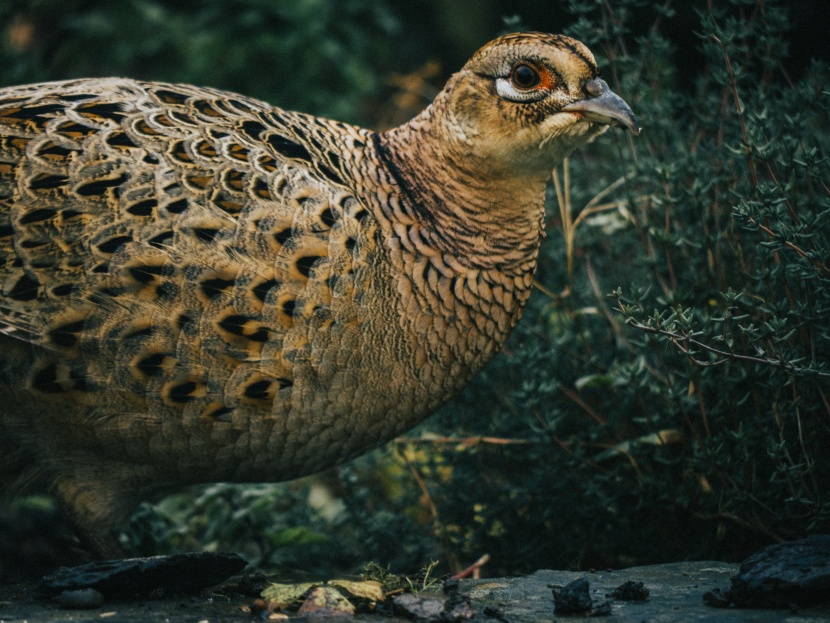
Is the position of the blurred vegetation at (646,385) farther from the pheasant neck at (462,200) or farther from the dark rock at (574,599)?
the dark rock at (574,599)

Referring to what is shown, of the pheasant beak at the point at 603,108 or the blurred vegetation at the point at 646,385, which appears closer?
the pheasant beak at the point at 603,108

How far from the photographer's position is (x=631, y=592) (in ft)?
10.3

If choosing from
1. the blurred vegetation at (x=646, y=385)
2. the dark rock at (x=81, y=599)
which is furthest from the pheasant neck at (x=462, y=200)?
the dark rock at (x=81, y=599)

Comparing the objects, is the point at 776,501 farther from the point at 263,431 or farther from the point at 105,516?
the point at 105,516

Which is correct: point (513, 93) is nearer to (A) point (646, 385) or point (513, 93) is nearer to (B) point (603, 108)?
(B) point (603, 108)

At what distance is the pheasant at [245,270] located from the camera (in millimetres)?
3371

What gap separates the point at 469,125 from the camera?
3658mm

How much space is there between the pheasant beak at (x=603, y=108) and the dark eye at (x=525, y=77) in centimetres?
15

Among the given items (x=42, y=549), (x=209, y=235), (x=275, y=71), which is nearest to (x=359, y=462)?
(x=42, y=549)

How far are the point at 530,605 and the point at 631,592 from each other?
12.8 inches

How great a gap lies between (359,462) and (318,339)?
2.00 metres

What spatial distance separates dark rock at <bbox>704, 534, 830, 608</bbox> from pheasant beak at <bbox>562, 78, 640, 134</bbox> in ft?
4.83

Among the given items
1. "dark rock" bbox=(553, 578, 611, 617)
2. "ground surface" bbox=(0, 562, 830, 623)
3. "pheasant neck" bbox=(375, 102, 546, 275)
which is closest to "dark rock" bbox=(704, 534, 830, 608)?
"ground surface" bbox=(0, 562, 830, 623)

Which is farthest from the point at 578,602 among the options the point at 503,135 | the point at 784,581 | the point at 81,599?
the point at 503,135
